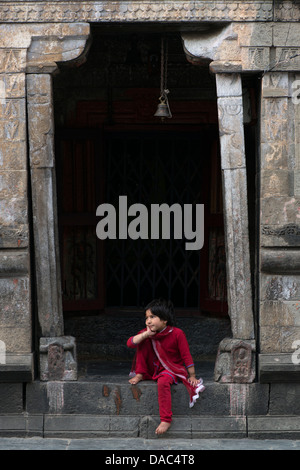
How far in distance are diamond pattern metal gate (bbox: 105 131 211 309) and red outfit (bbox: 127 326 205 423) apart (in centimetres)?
205

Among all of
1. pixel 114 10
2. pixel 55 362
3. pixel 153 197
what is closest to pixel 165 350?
pixel 55 362

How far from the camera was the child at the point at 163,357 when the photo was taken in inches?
286

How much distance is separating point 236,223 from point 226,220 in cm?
10

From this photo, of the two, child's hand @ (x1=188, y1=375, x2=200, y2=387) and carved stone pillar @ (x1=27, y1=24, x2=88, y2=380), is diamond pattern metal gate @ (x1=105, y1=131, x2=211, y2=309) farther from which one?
child's hand @ (x1=188, y1=375, x2=200, y2=387)

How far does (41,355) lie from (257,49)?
11.6 feet

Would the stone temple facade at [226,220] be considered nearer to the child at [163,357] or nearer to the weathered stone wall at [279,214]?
the weathered stone wall at [279,214]

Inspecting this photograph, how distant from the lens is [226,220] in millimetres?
7461

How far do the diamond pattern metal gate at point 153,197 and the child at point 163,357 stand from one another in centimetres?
207

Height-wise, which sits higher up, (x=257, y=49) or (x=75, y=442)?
(x=257, y=49)

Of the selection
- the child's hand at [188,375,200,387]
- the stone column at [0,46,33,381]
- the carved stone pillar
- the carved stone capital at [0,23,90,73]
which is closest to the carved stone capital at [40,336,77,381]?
the carved stone pillar

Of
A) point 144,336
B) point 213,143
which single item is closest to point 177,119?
point 213,143

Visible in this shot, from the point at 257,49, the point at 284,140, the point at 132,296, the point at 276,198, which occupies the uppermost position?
the point at 257,49

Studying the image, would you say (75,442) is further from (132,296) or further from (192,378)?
(132,296)
